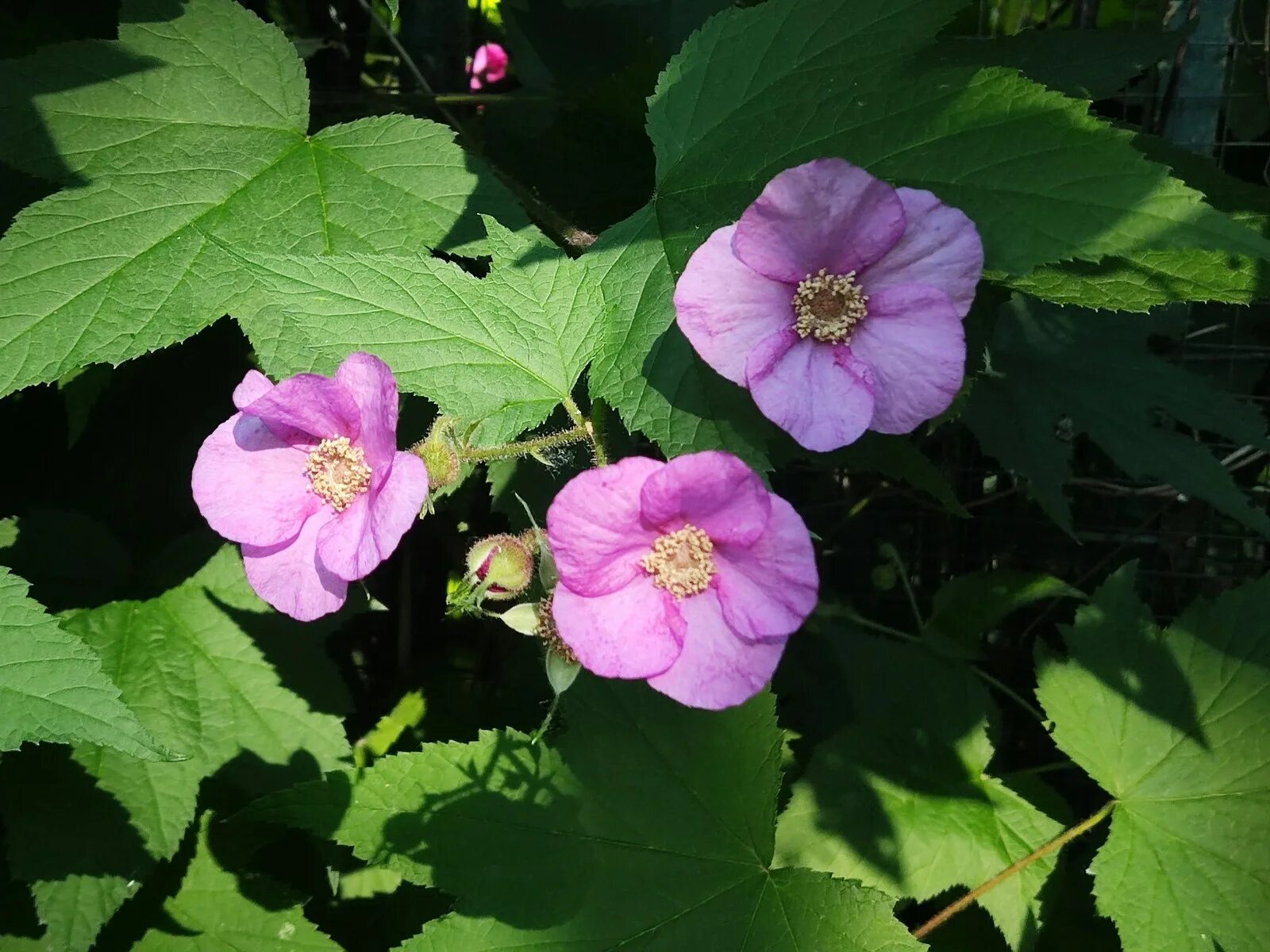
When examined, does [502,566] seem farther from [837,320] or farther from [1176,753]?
[1176,753]

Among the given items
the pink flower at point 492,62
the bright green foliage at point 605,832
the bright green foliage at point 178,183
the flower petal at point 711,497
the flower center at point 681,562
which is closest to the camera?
the flower petal at point 711,497

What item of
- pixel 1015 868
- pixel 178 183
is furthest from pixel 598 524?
pixel 1015 868

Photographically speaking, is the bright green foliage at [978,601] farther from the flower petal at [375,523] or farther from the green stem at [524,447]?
the flower petal at [375,523]

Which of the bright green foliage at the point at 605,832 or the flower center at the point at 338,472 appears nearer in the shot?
the flower center at the point at 338,472

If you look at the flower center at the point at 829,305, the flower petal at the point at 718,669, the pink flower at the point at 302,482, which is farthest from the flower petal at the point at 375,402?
the flower center at the point at 829,305

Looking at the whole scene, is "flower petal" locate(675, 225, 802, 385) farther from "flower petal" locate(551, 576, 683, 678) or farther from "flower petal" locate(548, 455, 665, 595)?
"flower petal" locate(551, 576, 683, 678)

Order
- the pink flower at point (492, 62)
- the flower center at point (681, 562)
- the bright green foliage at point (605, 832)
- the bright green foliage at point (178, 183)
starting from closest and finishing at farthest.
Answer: the flower center at point (681, 562) < the bright green foliage at point (178, 183) < the bright green foliage at point (605, 832) < the pink flower at point (492, 62)

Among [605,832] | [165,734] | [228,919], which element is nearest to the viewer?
[605,832]

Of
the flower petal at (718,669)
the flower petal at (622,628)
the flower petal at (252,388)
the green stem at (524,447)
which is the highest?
the flower petal at (252,388)
